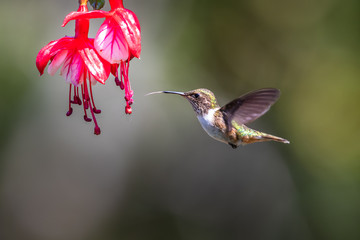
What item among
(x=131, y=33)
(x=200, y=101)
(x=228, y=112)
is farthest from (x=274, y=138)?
(x=131, y=33)

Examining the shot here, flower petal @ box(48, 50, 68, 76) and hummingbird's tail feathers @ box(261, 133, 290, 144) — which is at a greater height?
flower petal @ box(48, 50, 68, 76)

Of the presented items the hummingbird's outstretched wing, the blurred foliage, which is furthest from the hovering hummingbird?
the blurred foliage

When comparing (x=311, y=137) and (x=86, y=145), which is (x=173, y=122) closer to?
(x=86, y=145)

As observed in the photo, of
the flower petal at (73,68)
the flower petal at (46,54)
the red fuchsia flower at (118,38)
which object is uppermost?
the red fuchsia flower at (118,38)

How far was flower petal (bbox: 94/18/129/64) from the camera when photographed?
51.9 inches

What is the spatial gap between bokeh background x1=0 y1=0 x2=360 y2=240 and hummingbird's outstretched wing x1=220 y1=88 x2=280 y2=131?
7.60 ft

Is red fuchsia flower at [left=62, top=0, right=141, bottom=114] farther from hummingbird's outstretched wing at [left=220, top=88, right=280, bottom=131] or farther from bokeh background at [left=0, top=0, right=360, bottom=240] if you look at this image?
bokeh background at [left=0, top=0, right=360, bottom=240]

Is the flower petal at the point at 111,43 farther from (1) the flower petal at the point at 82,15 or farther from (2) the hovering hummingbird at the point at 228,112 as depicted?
(2) the hovering hummingbird at the point at 228,112

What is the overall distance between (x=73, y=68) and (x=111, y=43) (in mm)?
145

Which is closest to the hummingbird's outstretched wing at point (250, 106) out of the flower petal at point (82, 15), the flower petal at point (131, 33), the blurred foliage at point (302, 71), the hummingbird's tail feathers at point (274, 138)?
the hummingbird's tail feathers at point (274, 138)

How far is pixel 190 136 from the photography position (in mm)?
4543

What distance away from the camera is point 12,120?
4.13m

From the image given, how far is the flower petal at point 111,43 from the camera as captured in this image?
1.32 metres

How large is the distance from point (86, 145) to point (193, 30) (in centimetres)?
145
